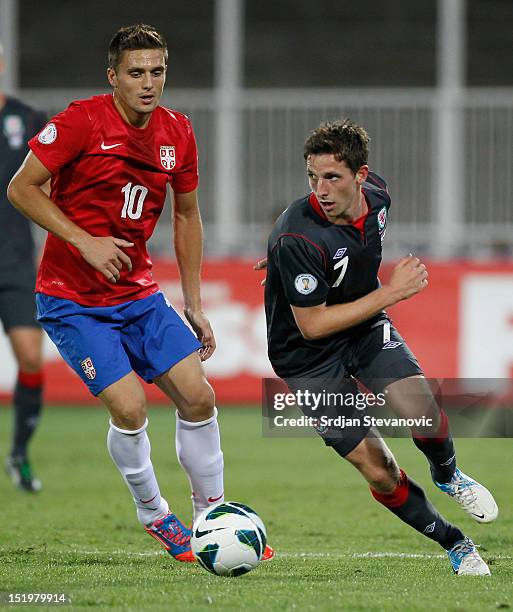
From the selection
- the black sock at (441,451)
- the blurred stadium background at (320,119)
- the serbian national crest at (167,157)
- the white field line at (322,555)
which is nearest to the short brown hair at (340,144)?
the serbian national crest at (167,157)

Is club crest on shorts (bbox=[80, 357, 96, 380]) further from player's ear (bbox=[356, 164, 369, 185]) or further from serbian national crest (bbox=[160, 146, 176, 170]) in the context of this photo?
player's ear (bbox=[356, 164, 369, 185])

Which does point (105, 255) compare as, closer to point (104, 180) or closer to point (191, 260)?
point (104, 180)

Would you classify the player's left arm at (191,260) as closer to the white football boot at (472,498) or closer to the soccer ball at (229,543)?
the soccer ball at (229,543)

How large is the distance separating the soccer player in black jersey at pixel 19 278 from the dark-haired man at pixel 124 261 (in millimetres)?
2690

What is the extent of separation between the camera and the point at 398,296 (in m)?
5.18

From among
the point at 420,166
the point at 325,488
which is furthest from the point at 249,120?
the point at 325,488

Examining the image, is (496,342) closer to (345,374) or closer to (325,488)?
(325,488)

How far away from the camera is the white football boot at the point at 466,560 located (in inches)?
211

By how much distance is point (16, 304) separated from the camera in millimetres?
8430

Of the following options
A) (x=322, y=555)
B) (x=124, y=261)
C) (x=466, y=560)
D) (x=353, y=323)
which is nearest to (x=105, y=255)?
(x=124, y=261)

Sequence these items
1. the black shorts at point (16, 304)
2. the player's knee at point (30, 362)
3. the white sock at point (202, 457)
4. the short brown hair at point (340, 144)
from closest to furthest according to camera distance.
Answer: the short brown hair at point (340, 144) → the white sock at point (202, 457) → the black shorts at point (16, 304) → the player's knee at point (30, 362)

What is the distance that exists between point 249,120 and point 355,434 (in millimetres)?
10846

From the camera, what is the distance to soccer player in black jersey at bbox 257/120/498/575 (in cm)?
529

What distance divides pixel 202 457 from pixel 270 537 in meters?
1.08
